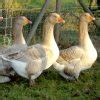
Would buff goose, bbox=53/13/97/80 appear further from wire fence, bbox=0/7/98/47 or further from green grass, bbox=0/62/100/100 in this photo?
wire fence, bbox=0/7/98/47

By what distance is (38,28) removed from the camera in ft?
32.7

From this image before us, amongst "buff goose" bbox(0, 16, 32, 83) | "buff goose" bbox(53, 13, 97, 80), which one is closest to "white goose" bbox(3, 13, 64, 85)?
"buff goose" bbox(0, 16, 32, 83)

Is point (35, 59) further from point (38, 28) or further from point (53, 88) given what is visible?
point (38, 28)

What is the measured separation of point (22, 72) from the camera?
6.85 meters

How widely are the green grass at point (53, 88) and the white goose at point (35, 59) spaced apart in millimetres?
253

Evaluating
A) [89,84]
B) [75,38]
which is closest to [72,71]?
[89,84]

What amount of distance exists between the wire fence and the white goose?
2387mm

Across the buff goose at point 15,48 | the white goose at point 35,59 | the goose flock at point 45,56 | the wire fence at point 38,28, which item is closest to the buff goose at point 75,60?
the goose flock at point 45,56

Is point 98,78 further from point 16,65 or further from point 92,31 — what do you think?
point 92,31

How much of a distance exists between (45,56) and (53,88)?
0.58 metres

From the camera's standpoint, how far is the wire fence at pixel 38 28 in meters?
9.46

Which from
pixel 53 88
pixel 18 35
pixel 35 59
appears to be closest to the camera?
pixel 35 59

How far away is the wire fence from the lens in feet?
31.0

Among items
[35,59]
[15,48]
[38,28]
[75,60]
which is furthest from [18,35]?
[38,28]
